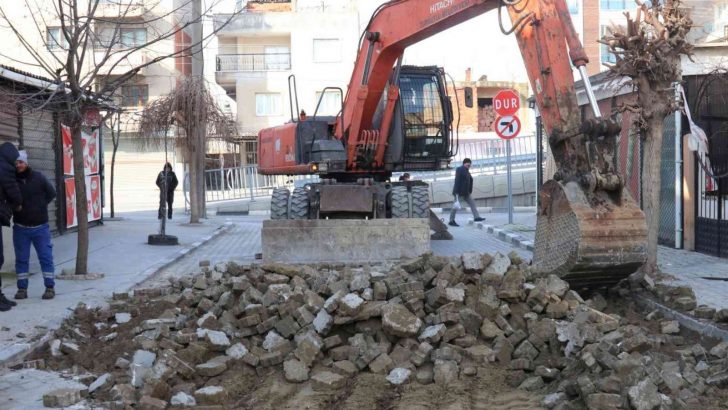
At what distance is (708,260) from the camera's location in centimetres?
1294

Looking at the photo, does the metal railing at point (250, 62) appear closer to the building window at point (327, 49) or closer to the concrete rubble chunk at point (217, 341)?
the building window at point (327, 49)

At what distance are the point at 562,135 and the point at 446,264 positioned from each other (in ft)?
6.31

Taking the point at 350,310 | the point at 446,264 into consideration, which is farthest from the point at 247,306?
the point at 446,264

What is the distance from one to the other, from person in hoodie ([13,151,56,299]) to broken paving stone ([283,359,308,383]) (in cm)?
484

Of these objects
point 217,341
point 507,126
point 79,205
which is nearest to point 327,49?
point 507,126

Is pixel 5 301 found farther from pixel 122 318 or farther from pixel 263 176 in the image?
pixel 263 176

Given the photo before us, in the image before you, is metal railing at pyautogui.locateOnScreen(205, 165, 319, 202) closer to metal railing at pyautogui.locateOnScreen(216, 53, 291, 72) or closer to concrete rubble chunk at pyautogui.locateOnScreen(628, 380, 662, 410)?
metal railing at pyautogui.locateOnScreen(216, 53, 291, 72)

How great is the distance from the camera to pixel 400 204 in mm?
13930

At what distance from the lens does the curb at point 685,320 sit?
742cm

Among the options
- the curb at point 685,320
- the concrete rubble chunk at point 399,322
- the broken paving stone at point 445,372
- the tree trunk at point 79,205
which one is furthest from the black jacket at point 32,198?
the curb at point 685,320

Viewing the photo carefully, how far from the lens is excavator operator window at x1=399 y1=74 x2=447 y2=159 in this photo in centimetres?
1445

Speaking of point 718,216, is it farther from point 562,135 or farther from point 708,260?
point 562,135

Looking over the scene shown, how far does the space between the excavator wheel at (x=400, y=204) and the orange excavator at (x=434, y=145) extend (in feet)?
0.06

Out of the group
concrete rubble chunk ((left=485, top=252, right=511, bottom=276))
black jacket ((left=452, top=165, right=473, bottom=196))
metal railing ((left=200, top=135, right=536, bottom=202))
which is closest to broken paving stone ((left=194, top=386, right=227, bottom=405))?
concrete rubble chunk ((left=485, top=252, right=511, bottom=276))
